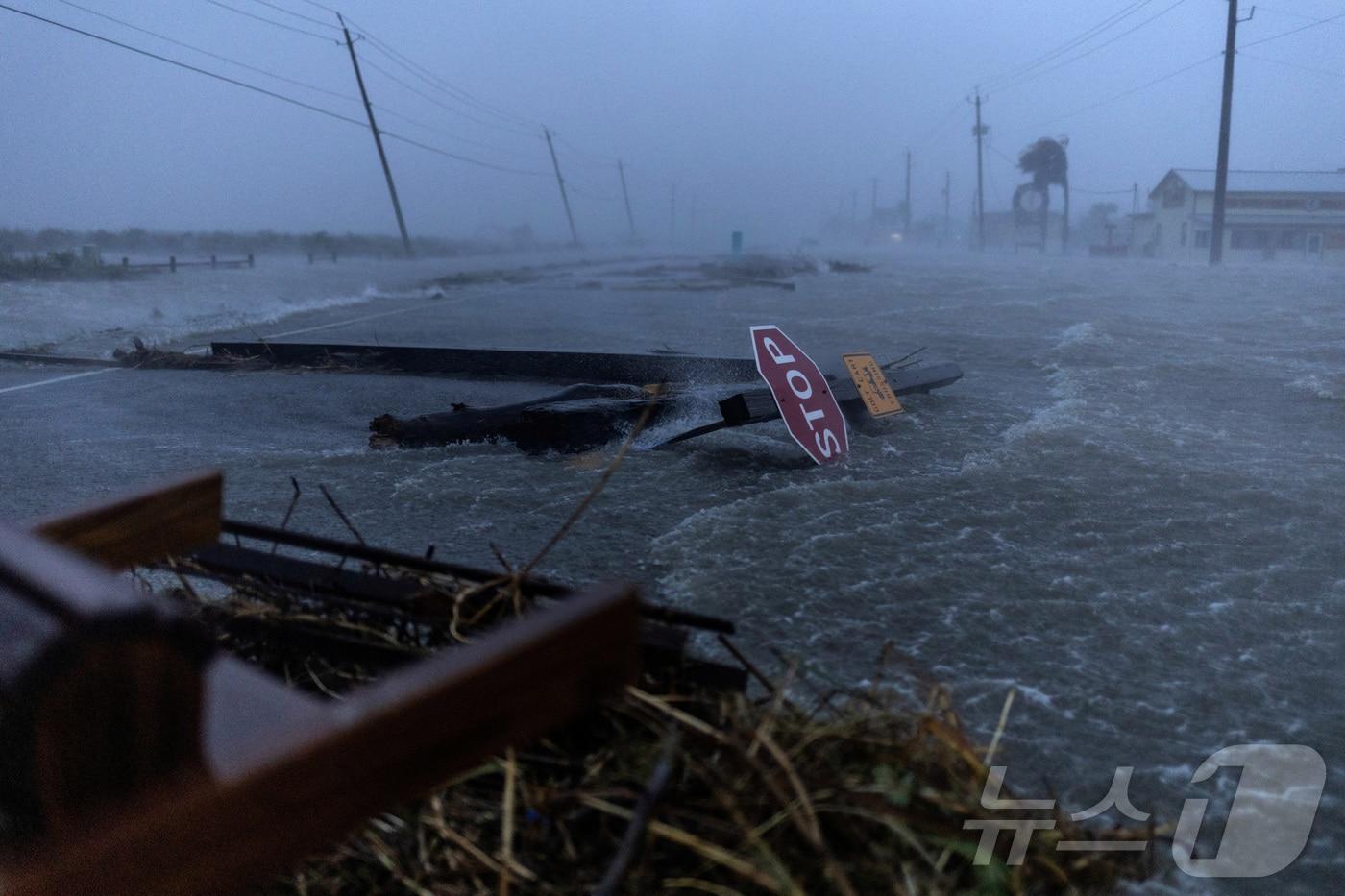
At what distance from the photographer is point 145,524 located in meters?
1.92

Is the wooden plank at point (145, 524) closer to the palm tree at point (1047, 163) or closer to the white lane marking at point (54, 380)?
the white lane marking at point (54, 380)

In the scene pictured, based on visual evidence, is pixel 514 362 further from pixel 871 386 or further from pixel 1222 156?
pixel 1222 156

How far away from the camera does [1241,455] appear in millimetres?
7090

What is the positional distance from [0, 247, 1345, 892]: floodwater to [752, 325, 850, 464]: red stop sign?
235 millimetres

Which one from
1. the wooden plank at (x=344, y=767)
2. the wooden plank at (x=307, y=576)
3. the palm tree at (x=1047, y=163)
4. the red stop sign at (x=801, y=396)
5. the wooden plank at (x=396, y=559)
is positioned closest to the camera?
the wooden plank at (x=344, y=767)

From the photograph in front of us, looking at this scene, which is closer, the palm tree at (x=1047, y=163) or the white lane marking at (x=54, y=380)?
the white lane marking at (x=54, y=380)

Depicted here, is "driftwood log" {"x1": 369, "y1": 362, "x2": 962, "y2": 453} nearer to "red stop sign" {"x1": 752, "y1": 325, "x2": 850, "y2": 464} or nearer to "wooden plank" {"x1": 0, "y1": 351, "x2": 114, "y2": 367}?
"red stop sign" {"x1": 752, "y1": 325, "x2": 850, "y2": 464}

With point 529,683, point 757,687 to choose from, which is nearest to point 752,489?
point 757,687

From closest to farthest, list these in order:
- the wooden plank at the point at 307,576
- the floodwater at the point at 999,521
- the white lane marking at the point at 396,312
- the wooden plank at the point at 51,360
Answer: the wooden plank at the point at 307,576
the floodwater at the point at 999,521
the wooden plank at the point at 51,360
the white lane marking at the point at 396,312

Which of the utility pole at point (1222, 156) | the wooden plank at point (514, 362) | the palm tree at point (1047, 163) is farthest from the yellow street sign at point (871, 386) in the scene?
the palm tree at point (1047, 163)

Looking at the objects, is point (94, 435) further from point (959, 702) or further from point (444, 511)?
point (959, 702)

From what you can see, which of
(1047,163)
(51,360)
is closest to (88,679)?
(51,360)

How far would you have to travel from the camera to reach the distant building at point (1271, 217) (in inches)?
1941

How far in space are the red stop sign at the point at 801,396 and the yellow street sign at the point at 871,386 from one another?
34.2 inches
